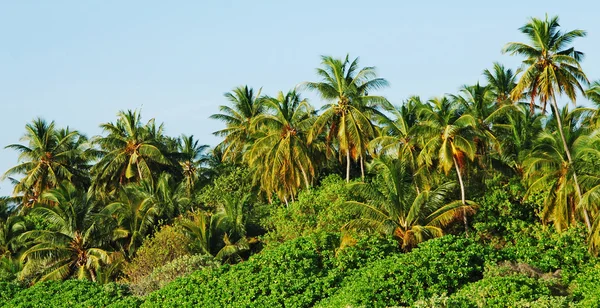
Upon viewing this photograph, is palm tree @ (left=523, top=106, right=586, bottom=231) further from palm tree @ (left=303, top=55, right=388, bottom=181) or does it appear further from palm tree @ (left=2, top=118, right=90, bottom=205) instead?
palm tree @ (left=2, top=118, right=90, bottom=205)

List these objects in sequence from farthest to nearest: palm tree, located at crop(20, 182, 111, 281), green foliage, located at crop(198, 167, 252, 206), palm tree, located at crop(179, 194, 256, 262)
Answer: green foliage, located at crop(198, 167, 252, 206) < palm tree, located at crop(20, 182, 111, 281) < palm tree, located at crop(179, 194, 256, 262)

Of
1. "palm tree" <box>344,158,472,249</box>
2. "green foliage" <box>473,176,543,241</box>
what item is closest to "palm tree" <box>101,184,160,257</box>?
"palm tree" <box>344,158,472,249</box>

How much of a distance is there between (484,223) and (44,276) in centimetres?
1867

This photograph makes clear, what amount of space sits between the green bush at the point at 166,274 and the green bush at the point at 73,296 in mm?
579

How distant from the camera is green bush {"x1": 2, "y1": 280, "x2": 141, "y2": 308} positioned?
26.5 meters

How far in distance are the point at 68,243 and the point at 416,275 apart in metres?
17.1

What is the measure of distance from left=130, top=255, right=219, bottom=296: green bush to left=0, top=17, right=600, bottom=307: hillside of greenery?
0.06 m

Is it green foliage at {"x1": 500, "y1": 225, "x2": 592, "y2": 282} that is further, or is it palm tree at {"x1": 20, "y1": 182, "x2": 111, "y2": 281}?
palm tree at {"x1": 20, "y1": 182, "x2": 111, "y2": 281}

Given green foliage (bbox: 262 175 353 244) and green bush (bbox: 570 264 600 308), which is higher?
green foliage (bbox: 262 175 353 244)

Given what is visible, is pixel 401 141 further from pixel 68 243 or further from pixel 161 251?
pixel 68 243

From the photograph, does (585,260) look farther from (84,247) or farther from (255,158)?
(84,247)

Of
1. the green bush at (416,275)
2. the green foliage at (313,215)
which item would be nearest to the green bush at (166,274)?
the green foliage at (313,215)

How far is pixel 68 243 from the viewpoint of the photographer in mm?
32750

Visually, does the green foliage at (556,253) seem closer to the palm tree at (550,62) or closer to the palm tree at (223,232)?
the palm tree at (550,62)
